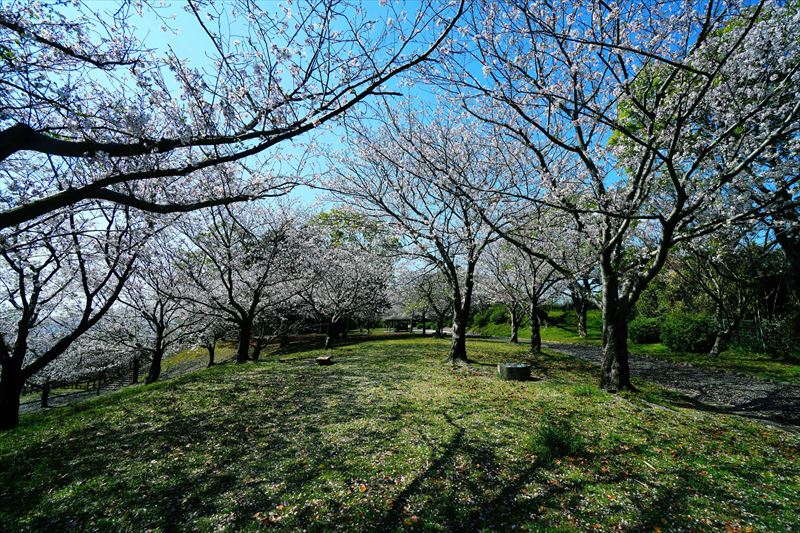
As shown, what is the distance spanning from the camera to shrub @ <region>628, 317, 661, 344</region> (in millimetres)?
27156

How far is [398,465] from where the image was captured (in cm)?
571

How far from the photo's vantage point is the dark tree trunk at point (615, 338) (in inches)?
401

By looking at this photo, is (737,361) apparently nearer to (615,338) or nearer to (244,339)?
(615,338)

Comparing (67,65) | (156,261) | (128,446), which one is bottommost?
(128,446)

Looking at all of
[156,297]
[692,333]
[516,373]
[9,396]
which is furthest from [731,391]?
[156,297]

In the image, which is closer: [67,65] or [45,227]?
[67,65]

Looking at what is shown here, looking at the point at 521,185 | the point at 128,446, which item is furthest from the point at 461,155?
the point at 128,446

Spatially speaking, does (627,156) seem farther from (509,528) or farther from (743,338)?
(743,338)

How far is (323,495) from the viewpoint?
4.84m

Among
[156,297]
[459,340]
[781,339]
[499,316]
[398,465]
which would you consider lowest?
[398,465]

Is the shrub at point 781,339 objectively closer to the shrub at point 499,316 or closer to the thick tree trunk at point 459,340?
the thick tree trunk at point 459,340

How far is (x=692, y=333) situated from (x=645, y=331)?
584 cm

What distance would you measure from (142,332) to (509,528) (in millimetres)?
28342

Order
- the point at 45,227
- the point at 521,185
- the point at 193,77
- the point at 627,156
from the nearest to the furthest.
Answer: the point at 193,77
the point at 45,227
the point at 627,156
the point at 521,185
